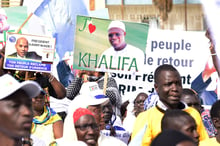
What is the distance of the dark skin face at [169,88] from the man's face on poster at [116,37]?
2.66 metres

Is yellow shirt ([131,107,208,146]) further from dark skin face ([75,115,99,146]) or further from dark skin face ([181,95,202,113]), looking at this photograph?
dark skin face ([181,95,202,113])

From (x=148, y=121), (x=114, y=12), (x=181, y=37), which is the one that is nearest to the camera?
(x=148, y=121)

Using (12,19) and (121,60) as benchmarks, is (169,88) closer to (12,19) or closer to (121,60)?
(121,60)

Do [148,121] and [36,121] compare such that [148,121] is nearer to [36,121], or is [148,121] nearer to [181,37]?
[36,121]

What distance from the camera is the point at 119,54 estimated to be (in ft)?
28.0

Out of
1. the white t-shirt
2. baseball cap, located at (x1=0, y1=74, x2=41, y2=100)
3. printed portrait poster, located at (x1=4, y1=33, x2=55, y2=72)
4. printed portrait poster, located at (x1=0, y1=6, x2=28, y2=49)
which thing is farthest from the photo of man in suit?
baseball cap, located at (x1=0, y1=74, x2=41, y2=100)

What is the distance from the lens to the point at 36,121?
674 cm

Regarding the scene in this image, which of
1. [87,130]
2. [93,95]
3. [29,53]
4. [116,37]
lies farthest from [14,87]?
[116,37]

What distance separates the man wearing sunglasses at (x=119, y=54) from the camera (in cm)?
847

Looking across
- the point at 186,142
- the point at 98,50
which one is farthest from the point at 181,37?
the point at 186,142

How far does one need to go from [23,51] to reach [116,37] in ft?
4.44

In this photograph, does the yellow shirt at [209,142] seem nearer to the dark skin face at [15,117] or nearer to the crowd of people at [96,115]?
the crowd of people at [96,115]

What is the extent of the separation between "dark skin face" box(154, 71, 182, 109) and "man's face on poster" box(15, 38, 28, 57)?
2.35 metres

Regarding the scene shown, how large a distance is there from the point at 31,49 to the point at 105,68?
3.18 ft
